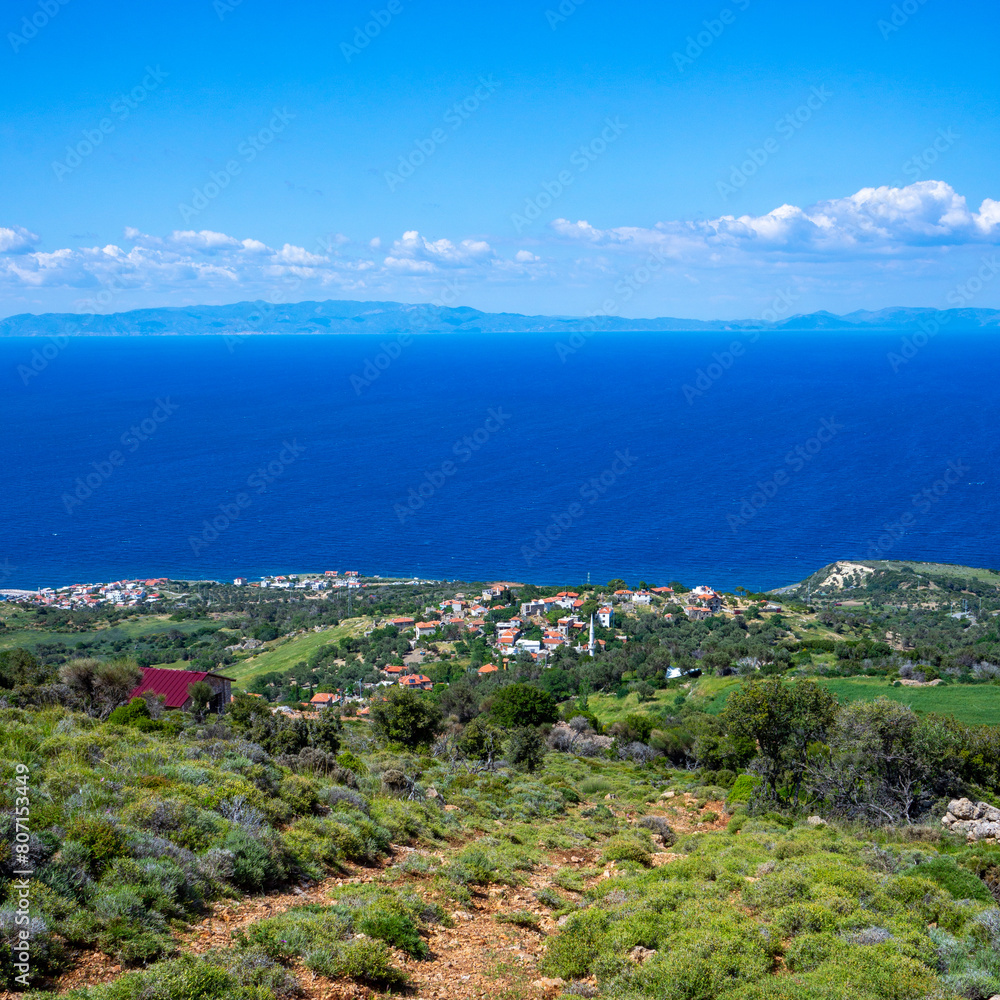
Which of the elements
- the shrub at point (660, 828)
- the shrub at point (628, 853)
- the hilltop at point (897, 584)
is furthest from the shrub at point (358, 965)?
the hilltop at point (897, 584)

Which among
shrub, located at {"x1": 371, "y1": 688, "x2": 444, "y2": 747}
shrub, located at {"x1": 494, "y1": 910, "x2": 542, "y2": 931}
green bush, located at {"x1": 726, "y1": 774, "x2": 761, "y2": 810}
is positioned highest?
shrub, located at {"x1": 494, "y1": 910, "x2": 542, "y2": 931}

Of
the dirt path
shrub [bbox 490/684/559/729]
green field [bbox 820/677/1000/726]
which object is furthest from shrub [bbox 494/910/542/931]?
green field [bbox 820/677/1000/726]

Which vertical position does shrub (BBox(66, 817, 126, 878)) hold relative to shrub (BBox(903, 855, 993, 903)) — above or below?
above

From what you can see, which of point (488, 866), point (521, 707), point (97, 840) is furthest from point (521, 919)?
point (521, 707)

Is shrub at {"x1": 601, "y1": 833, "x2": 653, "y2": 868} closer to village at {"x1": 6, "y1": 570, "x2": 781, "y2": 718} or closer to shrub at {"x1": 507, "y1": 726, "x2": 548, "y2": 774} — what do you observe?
shrub at {"x1": 507, "y1": 726, "x2": 548, "y2": 774}

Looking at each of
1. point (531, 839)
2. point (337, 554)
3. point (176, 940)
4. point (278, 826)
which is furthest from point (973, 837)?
point (337, 554)

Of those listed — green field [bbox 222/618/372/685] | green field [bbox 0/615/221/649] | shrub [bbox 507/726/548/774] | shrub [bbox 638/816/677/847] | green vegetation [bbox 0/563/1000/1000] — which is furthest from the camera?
green field [bbox 0/615/221/649]
